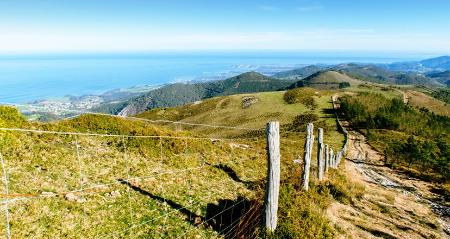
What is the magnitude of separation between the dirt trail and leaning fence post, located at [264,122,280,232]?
384cm

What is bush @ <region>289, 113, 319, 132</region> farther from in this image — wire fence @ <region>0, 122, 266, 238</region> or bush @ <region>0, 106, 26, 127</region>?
bush @ <region>0, 106, 26, 127</region>

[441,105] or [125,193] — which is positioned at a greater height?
[125,193]

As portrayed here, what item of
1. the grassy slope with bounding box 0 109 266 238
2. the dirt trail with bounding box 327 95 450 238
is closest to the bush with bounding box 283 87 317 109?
the dirt trail with bounding box 327 95 450 238

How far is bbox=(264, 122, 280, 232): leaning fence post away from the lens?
35.8 ft

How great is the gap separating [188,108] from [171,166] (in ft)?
277

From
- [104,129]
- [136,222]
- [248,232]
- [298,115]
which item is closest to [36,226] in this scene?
[136,222]

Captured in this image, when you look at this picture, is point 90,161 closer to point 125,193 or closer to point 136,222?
point 125,193

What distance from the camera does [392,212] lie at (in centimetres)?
1742

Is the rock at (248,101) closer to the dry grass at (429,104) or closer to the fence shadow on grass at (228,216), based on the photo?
the dry grass at (429,104)

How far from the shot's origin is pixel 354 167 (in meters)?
31.7

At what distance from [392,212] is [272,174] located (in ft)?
33.4

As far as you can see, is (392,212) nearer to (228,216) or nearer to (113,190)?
(228,216)

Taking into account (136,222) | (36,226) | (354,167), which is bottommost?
(354,167)

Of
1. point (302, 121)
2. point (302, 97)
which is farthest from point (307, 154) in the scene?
point (302, 97)
